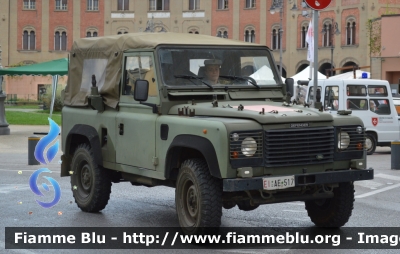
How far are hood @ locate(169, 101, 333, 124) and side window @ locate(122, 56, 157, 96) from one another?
593mm

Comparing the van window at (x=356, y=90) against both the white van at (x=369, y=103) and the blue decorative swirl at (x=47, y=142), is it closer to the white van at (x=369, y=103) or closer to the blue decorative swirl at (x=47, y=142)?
the white van at (x=369, y=103)

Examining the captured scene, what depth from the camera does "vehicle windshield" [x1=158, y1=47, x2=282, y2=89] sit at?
10.3m

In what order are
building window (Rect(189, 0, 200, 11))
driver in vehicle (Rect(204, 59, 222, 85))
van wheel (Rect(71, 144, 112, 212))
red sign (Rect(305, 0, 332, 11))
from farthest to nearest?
building window (Rect(189, 0, 200, 11)) → red sign (Rect(305, 0, 332, 11)) → van wheel (Rect(71, 144, 112, 212)) → driver in vehicle (Rect(204, 59, 222, 85))

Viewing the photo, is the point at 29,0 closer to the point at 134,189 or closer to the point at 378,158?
the point at 378,158

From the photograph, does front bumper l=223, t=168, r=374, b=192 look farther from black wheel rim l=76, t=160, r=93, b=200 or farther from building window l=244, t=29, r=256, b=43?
building window l=244, t=29, r=256, b=43

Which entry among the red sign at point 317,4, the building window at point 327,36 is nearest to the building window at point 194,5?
the building window at point 327,36

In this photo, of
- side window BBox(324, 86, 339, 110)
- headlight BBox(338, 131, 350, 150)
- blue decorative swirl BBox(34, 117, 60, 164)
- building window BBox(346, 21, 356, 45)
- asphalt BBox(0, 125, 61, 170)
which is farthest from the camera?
building window BBox(346, 21, 356, 45)

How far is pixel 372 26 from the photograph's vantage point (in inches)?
2308

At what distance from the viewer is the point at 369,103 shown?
80.2 ft

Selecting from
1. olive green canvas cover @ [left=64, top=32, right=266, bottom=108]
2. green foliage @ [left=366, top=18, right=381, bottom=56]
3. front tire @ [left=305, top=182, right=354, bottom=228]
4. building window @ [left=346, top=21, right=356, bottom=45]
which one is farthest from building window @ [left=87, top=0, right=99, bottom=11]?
front tire @ [left=305, top=182, right=354, bottom=228]

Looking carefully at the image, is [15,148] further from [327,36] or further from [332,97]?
[327,36]

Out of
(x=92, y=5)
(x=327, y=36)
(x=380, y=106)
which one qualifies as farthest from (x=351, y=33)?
(x=380, y=106)

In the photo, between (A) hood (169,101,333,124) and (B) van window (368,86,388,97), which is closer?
(A) hood (169,101,333,124)

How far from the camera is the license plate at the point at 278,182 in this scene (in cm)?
859
